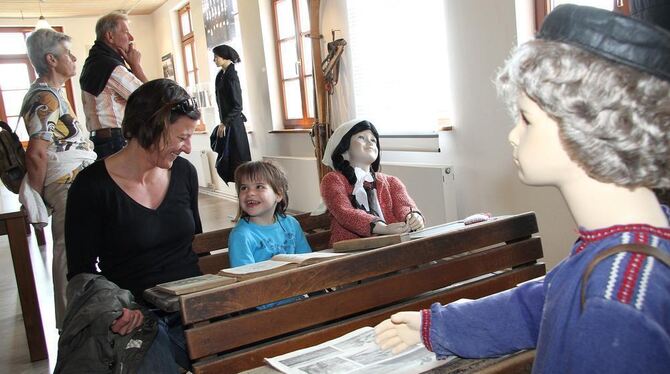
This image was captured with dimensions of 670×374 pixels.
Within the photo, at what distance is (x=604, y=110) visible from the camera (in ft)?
2.75

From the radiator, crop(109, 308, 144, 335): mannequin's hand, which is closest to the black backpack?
the radiator

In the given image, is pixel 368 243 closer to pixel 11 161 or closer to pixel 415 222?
pixel 415 222

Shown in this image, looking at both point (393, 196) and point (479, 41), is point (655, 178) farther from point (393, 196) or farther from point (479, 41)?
point (479, 41)

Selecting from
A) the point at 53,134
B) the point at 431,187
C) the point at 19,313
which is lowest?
the point at 19,313

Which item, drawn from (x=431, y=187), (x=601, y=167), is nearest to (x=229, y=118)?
(x=431, y=187)

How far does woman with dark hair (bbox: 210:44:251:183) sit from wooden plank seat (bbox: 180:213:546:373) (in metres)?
4.46

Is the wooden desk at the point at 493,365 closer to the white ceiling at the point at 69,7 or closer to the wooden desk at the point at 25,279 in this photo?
the wooden desk at the point at 25,279

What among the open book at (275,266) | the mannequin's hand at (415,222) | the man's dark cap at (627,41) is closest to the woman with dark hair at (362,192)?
the mannequin's hand at (415,222)

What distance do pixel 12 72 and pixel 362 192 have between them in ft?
33.7

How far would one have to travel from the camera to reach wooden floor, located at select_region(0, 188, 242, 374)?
325 cm

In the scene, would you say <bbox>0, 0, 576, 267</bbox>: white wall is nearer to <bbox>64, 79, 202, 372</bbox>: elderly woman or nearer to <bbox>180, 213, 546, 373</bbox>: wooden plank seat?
<bbox>180, 213, 546, 373</bbox>: wooden plank seat

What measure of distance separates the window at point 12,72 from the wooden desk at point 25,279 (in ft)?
27.7

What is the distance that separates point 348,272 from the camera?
1568 millimetres

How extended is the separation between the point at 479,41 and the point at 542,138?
311 centimetres
